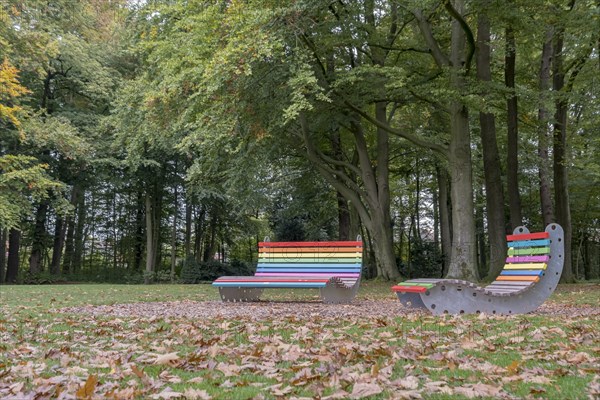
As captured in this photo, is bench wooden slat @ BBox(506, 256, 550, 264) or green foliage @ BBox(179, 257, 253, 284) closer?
bench wooden slat @ BBox(506, 256, 550, 264)

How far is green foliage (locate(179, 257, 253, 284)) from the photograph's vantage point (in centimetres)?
2334

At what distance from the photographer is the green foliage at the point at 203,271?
23.3 meters

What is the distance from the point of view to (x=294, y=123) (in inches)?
651

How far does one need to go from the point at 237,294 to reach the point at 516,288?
539cm

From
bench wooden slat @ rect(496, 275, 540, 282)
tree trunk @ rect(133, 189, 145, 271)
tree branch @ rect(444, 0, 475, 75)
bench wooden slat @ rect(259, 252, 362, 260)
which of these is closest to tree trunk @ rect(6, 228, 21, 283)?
tree trunk @ rect(133, 189, 145, 271)

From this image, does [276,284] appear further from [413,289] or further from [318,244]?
[413,289]

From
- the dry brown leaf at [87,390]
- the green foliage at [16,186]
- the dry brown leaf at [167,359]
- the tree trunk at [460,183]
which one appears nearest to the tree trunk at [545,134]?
the tree trunk at [460,183]

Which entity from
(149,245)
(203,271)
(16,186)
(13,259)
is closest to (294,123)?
(203,271)

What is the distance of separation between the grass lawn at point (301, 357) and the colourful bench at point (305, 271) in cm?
257

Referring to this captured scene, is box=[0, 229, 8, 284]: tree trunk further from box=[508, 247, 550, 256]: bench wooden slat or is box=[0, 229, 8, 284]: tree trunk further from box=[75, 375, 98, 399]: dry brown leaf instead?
box=[75, 375, 98, 399]: dry brown leaf

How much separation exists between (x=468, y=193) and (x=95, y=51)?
18354mm

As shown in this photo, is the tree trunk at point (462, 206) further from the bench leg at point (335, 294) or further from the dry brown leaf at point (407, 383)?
the dry brown leaf at point (407, 383)

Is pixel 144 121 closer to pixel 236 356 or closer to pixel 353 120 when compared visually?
→ pixel 353 120

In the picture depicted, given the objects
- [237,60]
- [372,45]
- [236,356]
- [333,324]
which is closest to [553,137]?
[372,45]
